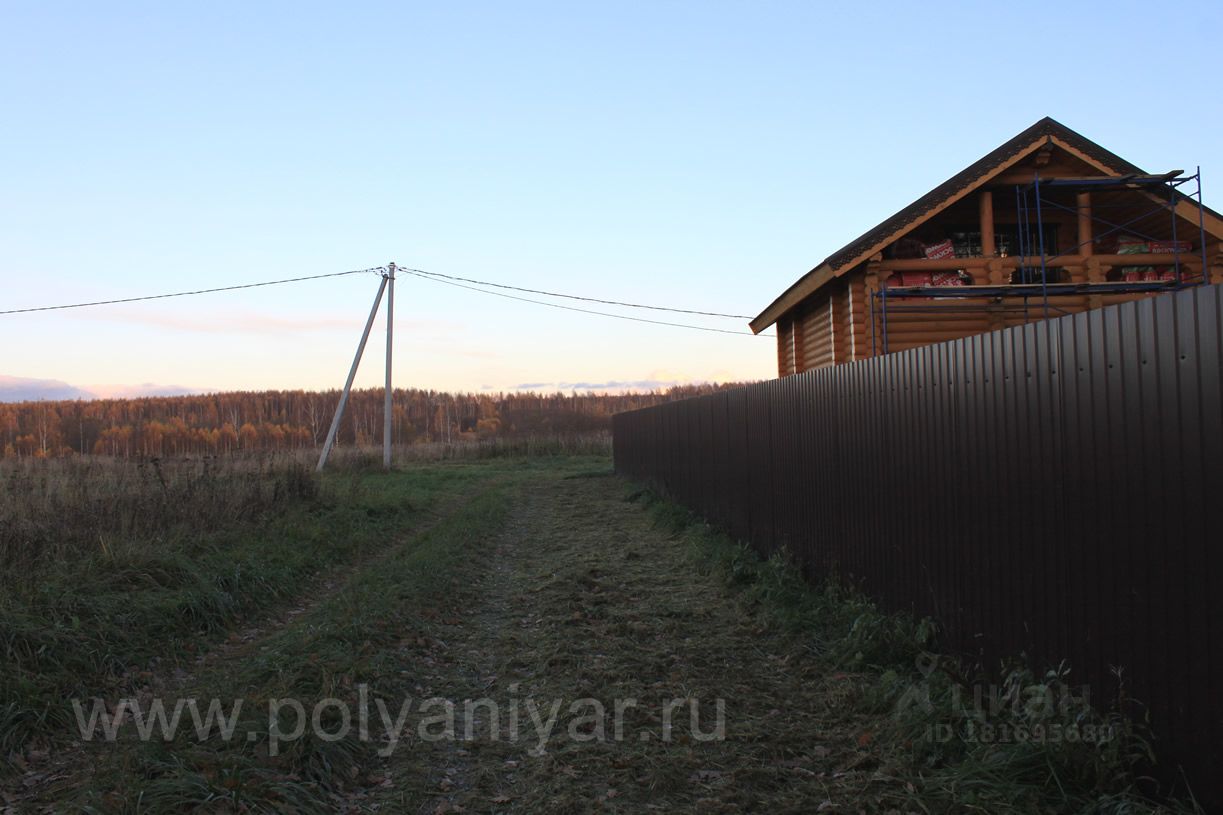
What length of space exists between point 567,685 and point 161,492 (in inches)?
310

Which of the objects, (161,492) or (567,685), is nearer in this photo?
(567,685)

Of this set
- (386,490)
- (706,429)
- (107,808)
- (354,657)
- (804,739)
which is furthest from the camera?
(386,490)

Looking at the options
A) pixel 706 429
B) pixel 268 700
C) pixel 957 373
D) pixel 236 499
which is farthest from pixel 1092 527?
pixel 236 499

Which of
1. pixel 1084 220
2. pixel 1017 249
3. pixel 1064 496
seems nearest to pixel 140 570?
pixel 1064 496

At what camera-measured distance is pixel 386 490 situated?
719 inches

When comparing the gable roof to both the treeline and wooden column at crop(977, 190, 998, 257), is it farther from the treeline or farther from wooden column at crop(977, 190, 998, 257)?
the treeline

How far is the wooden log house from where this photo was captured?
13336mm

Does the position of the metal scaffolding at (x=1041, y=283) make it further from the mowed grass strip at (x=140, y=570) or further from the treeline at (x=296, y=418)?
the treeline at (x=296, y=418)

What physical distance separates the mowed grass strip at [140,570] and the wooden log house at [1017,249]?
27.8ft

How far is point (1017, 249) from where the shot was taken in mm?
14961

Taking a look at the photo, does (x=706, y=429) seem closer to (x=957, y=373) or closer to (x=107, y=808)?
(x=957, y=373)

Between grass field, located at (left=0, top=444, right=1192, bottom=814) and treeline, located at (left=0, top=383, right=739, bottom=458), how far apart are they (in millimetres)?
40211

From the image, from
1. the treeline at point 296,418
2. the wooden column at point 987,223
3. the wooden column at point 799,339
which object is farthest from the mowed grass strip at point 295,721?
the treeline at point 296,418

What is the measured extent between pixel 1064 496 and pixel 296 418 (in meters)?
81.9
